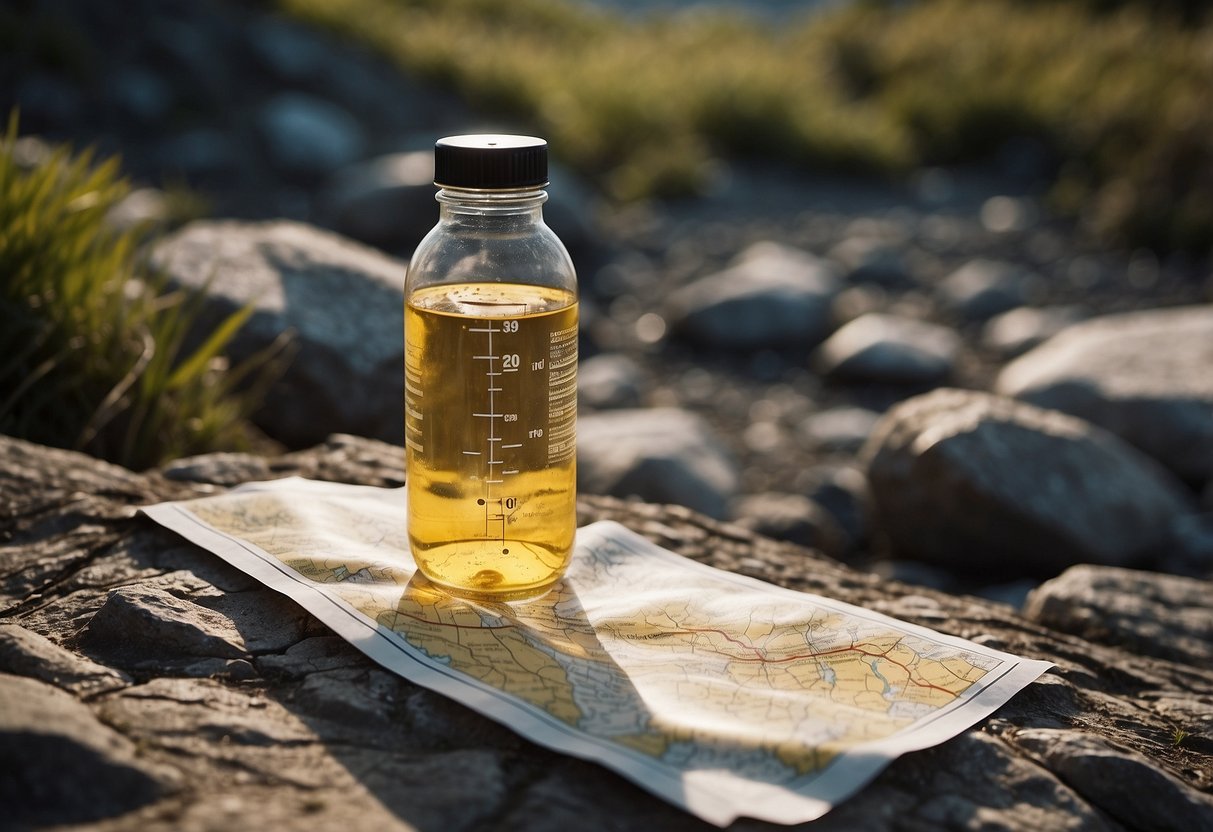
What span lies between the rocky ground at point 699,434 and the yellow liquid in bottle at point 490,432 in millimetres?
327

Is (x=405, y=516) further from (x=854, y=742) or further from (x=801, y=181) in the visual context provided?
(x=801, y=181)

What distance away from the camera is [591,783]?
1.82 metres

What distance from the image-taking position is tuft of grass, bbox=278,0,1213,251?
9.56m

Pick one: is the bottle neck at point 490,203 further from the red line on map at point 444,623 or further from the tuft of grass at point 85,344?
the tuft of grass at point 85,344

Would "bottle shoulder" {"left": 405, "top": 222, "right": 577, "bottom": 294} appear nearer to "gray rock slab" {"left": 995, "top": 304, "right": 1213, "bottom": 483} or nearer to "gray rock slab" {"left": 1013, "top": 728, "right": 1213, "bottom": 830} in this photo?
"gray rock slab" {"left": 1013, "top": 728, "right": 1213, "bottom": 830}

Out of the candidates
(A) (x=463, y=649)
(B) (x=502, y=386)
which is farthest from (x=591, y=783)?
(B) (x=502, y=386)

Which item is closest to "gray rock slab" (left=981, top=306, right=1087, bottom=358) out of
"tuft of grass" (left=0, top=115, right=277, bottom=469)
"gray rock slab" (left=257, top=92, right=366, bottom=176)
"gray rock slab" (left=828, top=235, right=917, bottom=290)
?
"gray rock slab" (left=828, top=235, right=917, bottom=290)

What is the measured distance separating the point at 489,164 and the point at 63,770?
1151mm

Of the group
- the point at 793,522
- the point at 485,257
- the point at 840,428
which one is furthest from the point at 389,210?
the point at 485,257

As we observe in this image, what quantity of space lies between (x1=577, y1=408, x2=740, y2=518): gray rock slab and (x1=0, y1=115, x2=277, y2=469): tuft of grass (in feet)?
6.45

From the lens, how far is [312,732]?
190 centimetres

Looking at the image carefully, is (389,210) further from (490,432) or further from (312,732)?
(312,732)

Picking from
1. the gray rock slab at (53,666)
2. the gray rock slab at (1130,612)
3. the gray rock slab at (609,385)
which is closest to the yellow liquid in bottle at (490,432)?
the gray rock slab at (53,666)

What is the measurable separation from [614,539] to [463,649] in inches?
25.4
